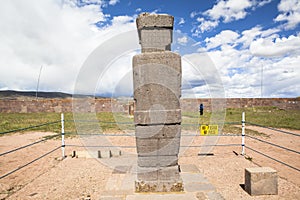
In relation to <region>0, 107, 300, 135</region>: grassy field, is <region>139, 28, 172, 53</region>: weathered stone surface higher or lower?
higher

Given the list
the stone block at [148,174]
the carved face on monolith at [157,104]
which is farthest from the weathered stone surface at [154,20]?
the stone block at [148,174]

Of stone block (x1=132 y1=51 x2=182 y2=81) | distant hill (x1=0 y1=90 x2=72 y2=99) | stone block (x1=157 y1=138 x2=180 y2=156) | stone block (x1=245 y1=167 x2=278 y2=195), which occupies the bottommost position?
stone block (x1=245 y1=167 x2=278 y2=195)

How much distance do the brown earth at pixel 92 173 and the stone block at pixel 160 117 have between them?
186 centimetres

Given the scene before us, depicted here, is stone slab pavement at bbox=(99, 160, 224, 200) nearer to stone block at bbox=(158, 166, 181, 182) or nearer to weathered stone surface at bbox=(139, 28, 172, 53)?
stone block at bbox=(158, 166, 181, 182)

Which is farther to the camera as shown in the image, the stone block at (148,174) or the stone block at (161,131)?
the stone block at (148,174)

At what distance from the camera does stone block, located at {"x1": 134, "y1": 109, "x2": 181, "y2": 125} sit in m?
3.34

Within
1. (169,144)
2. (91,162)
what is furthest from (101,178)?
(169,144)

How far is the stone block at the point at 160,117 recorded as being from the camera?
11.0ft

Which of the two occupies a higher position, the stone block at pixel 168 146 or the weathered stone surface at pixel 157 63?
the weathered stone surface at pixel 157 63

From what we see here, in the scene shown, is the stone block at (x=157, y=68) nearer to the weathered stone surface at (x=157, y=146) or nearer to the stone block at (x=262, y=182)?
the weathered stone surface at (x=157, y=146)

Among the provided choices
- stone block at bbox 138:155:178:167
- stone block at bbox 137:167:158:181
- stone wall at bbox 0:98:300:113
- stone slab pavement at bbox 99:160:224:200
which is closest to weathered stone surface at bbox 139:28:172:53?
stone block at bbox 138:155:178:167

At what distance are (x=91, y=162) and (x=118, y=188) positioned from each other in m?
2.80

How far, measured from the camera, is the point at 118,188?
3707mm

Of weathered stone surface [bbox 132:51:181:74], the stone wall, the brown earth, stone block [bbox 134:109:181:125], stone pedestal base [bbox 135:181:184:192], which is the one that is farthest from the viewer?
the stone wall
